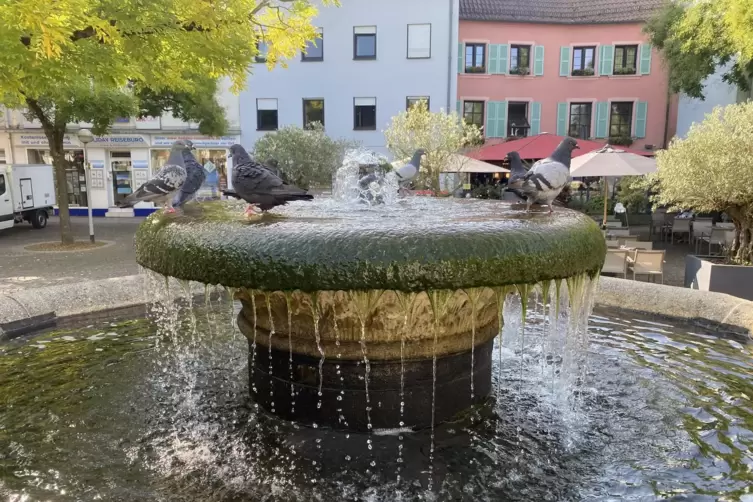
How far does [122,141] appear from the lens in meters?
26.4

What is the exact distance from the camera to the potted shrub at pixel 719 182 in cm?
799

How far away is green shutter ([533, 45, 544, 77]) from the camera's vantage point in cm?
2719

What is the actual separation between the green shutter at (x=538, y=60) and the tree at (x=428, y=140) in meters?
10.4

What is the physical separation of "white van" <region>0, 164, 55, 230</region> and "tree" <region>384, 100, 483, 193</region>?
1263cm

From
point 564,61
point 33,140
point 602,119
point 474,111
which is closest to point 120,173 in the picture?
point 33,140

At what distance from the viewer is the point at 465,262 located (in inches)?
122

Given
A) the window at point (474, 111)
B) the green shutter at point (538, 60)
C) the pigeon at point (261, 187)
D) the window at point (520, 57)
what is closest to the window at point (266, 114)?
the window at point (474, 111)

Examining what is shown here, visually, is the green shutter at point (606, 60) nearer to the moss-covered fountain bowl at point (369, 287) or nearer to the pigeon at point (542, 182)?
the pigeon at point (542, 182)

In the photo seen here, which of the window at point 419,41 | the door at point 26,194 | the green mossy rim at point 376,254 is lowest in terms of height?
the door at point 26,194

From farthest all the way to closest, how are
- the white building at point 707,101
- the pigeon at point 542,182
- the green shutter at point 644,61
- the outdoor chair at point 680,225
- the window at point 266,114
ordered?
the window at point 266,114, the green shutter at point 644,61, the white building at point 707,101, the outdoor chair at point 680,225, the pigeon at point 542,182

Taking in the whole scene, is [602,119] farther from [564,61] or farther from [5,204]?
[5,204]

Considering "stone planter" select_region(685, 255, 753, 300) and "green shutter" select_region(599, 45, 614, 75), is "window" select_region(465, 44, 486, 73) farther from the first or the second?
"stone planter" select_region(685, 255, 753, 300)

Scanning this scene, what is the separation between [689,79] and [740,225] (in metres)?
10.3

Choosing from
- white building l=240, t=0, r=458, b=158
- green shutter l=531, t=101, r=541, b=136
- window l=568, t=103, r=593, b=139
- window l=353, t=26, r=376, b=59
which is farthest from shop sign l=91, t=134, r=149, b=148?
window l=568, t=103, r=593, b=139
